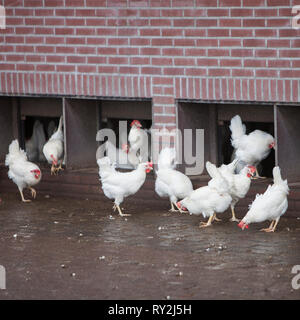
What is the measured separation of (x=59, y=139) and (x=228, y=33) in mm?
3212

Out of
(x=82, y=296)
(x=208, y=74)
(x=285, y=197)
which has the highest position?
(x=208, y=74)

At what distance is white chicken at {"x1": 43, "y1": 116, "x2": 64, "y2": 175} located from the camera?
12609mm

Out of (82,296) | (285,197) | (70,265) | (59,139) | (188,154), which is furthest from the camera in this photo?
(59,139)

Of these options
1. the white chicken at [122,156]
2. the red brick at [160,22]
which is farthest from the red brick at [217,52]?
the white chicken at [122,156]

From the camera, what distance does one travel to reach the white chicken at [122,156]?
12570 millimetres

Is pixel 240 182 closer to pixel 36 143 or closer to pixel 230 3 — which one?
pixel 230 3

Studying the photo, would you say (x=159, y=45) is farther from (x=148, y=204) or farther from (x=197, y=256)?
(x=197, y=256)

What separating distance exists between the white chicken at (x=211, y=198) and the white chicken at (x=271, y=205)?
0.43 metres

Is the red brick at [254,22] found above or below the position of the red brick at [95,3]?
below

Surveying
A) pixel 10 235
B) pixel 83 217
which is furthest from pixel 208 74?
pixel 10 235

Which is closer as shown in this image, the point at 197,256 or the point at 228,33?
the point at 197,256

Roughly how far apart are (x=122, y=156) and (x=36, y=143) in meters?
1.80

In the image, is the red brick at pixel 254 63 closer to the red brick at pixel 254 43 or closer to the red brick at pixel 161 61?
the red brick at pixel 254 43

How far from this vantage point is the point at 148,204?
12117mm
